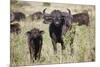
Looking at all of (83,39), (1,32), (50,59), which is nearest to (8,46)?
(1,32)

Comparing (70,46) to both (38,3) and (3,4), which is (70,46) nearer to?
(38,3)

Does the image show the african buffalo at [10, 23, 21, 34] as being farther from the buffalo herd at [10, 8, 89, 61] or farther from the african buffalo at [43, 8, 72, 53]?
the african buffalo at [43, 8, 72, 53]

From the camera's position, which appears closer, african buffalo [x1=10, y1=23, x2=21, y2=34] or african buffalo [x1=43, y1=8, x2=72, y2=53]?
african buffalo [x1=10, y1=23, x2=21, y2=34]

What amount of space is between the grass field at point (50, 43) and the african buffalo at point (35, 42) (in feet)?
0.11

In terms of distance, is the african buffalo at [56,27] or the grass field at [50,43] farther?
the african buffalo at [56,27]

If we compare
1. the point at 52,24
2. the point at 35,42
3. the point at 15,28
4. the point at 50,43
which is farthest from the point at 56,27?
the point at 15,28

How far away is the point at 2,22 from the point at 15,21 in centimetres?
14

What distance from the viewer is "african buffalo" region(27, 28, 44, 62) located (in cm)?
210

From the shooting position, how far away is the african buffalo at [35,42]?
6.89ft

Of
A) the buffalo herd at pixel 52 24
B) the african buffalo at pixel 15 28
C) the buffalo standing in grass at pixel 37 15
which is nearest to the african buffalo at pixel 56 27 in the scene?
the buffalo herd at pixel 52 24

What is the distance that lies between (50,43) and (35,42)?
174 mm

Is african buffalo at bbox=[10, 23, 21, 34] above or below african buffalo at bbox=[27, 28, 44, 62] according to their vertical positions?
above

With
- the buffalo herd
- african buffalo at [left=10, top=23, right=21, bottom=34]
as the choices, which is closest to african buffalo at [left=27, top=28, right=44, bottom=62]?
the buffalo herd

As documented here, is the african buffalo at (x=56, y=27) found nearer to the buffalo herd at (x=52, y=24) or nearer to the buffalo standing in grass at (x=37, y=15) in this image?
the buffalo herd at (x=52, y=24)
